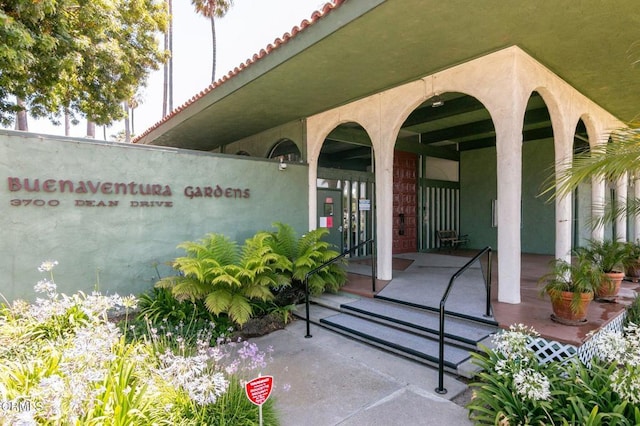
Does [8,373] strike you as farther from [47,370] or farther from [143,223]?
[143,223]

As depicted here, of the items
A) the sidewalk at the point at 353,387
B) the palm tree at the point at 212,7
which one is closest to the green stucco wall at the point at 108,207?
Result: the sidewalk at the point at 353,387

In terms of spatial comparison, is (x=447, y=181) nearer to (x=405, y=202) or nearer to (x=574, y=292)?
(x=405, y=202)

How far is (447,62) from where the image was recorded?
5250mm

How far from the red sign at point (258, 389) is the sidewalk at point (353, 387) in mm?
935

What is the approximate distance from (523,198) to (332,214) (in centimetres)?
645

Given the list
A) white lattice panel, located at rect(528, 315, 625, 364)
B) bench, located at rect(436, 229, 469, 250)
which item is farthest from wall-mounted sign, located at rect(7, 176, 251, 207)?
bench, located at rect(436, 229, 469, 250)

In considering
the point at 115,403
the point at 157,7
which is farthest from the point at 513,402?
the point at 157,7

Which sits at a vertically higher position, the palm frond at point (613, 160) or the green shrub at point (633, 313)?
the palm frond at point (613, 160)

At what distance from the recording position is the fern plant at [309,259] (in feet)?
19.0

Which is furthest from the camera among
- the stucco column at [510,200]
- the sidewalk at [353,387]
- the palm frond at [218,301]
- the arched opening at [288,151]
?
the arched opening at [288,151]

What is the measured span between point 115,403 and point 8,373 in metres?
1.13

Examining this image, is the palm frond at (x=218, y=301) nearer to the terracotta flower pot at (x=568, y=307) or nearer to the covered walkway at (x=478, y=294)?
the covered walkway at (x=478, y=294)

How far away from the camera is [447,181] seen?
11766 mm

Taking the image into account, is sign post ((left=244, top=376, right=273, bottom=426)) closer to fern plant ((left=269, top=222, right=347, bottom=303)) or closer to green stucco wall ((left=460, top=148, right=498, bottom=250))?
fern plant ((left=269, top=222, right=347, bottom=303))
